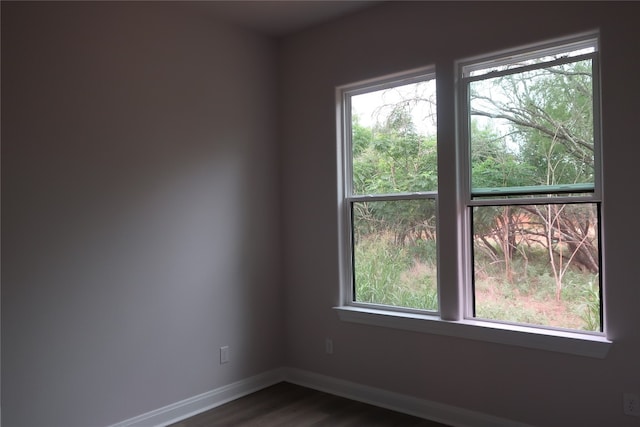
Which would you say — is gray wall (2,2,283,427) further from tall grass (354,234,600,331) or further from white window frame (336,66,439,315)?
tall grass (354,234,600,331)

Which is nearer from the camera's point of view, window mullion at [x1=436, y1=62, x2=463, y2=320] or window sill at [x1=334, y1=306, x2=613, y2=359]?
window sill at [x1=334, y1=306, x2=613, y2=359]

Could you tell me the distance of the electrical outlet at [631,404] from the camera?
2439mm

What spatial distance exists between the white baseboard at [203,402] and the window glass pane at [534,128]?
2.28m

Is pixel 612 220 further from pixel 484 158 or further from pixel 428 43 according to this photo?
pixel 428 43

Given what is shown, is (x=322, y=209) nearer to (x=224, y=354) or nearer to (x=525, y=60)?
(x=224, y=354)

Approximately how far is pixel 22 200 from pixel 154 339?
1.20 metres

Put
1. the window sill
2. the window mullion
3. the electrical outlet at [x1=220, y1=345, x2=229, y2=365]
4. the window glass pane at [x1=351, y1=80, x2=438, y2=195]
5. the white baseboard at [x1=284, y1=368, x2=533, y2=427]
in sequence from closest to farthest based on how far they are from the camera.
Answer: the window sill < the white baseboard at [x1=284, y1=368, x2=533, y2=427] < the window mullion < the window glass pane at [x1=351, y1=80, x2=438, y2=195] < the electrical outlet at [x1=220, y1=345, x2=229, y2=365]

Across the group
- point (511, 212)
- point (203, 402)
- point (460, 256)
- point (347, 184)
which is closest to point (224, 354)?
point (203, 402)

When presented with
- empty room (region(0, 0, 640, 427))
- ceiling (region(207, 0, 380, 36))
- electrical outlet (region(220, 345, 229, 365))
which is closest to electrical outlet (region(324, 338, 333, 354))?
empty room (region(0, 0, 640, 427))

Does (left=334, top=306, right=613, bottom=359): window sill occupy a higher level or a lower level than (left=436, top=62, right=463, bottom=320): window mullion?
lower

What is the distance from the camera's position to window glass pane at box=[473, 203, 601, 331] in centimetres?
266

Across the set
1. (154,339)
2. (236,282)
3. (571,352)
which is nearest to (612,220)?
(571,352)

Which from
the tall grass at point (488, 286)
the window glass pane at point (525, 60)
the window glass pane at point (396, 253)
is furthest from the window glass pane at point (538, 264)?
the window glass pane at point (525, 60)

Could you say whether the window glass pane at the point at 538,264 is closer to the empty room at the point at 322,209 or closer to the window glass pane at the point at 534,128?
the empty room at the point at 322,209
